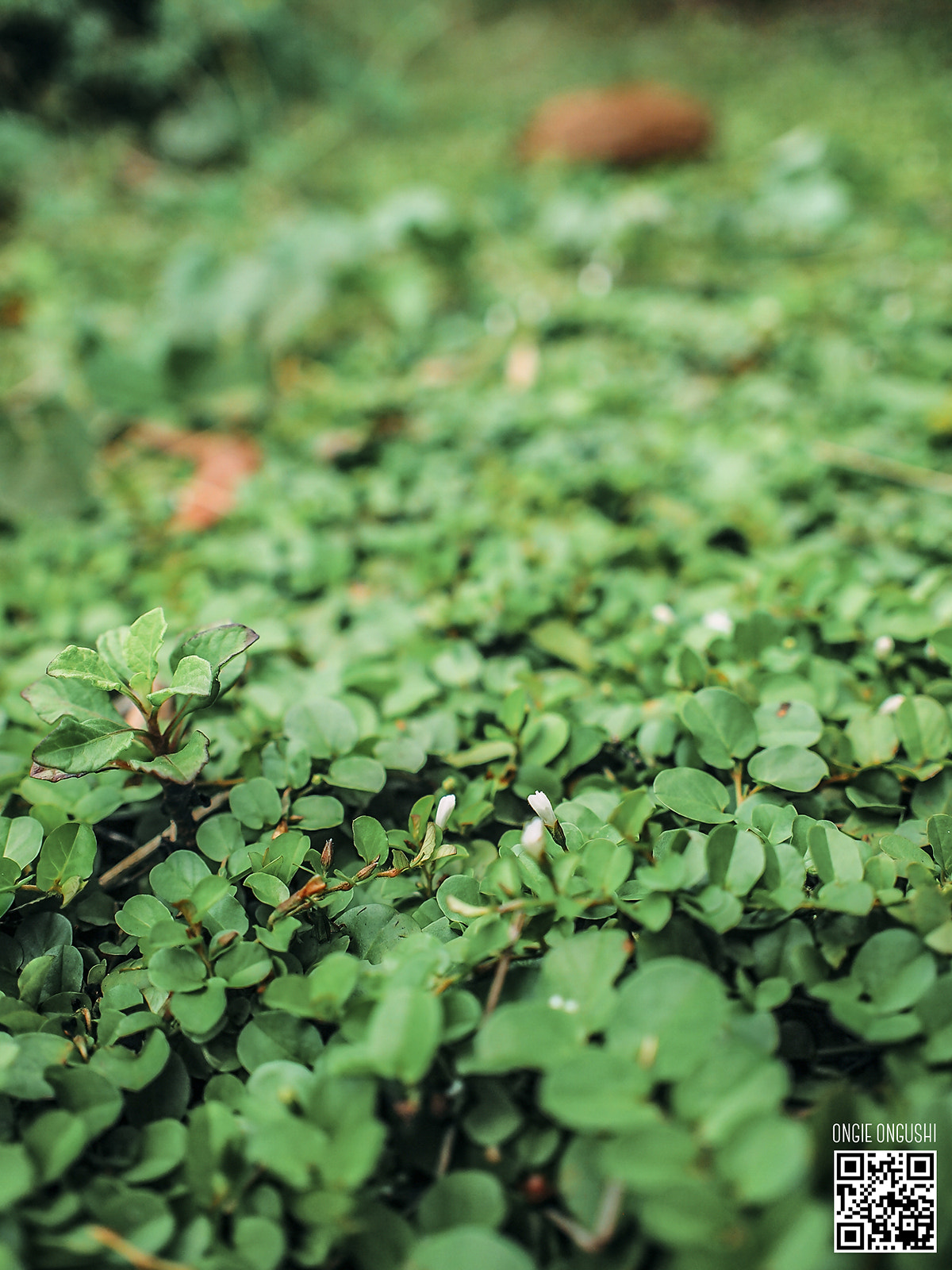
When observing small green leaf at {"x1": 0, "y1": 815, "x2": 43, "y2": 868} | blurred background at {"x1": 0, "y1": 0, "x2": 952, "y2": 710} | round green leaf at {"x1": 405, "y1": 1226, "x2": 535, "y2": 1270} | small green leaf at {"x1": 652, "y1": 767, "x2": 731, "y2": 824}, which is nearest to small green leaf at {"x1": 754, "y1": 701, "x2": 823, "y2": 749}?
small green leaf at {"x1": 652, "y1": 767, "x2": 731, "y2": 824}

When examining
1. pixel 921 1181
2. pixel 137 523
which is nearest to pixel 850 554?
pixel 921 1181

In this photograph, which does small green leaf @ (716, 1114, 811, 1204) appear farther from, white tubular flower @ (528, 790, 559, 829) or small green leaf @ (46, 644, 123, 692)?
small green leaf @ (46, 644, 123, 692)

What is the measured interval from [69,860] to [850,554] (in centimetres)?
139

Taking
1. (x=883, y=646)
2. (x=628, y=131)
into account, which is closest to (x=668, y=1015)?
(x=883, y=646)

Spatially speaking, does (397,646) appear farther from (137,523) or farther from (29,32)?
(29,32)

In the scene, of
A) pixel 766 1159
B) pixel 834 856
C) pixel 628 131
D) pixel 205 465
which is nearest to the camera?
pixel 766 1159

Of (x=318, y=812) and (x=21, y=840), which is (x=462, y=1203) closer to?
(x=318, y=812)

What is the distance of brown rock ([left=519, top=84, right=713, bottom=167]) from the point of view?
4.42 m

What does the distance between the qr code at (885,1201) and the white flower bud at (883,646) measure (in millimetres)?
696

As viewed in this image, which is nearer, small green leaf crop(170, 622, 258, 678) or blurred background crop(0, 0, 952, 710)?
small green leaf crop(170, 622, 258, 678)

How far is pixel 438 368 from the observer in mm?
2521

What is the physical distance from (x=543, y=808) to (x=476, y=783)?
169 mm

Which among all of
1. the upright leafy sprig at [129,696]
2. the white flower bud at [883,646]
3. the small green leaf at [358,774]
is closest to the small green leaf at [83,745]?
the upright leafy sprig at [129,696]

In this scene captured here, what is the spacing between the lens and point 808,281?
2.83 meters
